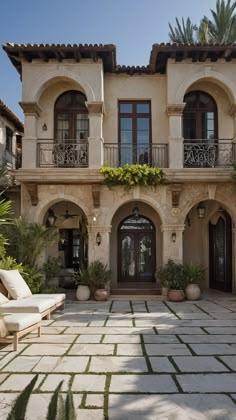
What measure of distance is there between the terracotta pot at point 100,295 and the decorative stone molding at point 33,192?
11.4ft

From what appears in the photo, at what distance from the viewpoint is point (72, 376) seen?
4.55 meters

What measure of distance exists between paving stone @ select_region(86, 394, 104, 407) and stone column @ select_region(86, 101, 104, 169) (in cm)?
811

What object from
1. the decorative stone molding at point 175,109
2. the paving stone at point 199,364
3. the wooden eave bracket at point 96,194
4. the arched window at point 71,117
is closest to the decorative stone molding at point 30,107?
the arched window at point 71,117

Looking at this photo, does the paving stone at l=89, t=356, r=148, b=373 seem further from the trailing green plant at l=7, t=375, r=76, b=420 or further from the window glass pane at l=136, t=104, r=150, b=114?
the window glass pane at l=136, t=104, r=150, b=114

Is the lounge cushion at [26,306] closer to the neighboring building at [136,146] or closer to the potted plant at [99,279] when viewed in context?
the potted plant at [99,279]

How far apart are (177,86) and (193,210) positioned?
458cm

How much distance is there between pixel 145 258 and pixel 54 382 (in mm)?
9043

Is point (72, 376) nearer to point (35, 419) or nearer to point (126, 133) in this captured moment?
point (35, 419)

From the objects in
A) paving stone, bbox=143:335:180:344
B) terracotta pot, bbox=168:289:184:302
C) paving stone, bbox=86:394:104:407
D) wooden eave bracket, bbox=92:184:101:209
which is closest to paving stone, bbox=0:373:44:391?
paving stone, bbox=86:394:104:407

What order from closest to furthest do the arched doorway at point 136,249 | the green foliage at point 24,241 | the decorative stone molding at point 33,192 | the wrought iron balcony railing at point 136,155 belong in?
1. the green foliage at point 24,241
2. the decorative stone molding at point 33,192
3. the wrought iron balcony railing at point 136,155
4. the arched doorway at point 136,249

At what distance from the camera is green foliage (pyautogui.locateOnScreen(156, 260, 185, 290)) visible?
35.9ft

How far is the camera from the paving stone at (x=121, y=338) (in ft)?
20.5

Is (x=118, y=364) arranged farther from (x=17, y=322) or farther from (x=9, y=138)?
Result: (x=9, y=138)

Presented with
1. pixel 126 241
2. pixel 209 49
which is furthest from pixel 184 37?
pixel 126 241
